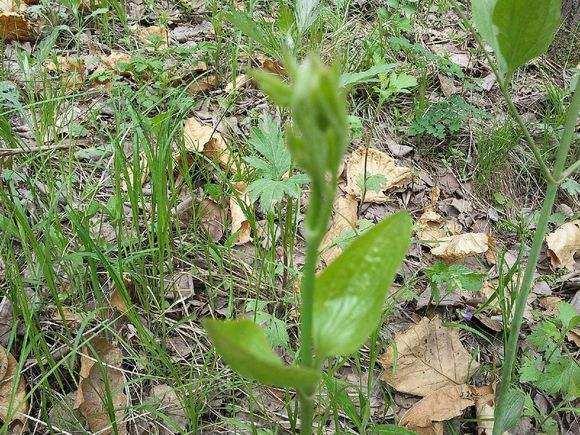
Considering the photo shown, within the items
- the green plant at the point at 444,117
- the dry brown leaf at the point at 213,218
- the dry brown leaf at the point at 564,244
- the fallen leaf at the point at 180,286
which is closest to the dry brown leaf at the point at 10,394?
the fallen leaf at the point at 180,286

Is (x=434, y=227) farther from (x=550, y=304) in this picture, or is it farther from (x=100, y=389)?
(x=100, y=389)

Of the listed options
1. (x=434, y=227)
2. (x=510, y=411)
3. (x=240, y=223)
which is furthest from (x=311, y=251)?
(x=434, y=227)

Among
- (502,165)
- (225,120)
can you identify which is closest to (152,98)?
(225,120)

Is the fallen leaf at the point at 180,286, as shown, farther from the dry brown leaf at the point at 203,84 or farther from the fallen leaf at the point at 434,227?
the dry brown leaf at the point at 203,84

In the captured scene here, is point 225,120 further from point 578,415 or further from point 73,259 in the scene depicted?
point 578,415

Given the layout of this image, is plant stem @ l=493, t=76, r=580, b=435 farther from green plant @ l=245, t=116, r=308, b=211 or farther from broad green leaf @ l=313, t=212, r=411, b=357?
green plant @ l=245, t=116, r=308, b=211

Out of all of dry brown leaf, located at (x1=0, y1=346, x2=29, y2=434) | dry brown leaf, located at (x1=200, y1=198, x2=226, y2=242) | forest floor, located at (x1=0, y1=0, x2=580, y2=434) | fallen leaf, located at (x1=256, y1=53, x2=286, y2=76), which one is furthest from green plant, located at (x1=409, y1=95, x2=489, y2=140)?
dry brown leaf, located at (x1=0, y1=346, x2=29, y2=434)
